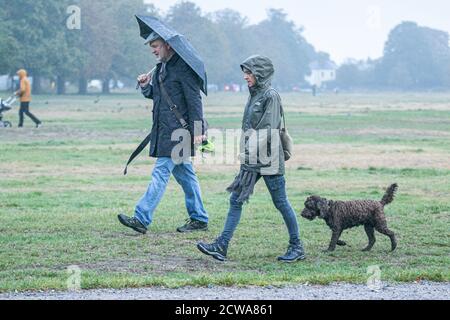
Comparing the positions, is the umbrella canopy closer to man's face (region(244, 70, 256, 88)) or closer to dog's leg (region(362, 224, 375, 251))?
man's face (region(244, 70, 256, 88))

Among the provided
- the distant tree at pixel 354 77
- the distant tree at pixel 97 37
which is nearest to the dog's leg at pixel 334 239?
the distant tree at pixel 97 37

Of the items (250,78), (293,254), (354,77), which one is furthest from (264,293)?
(354,77)

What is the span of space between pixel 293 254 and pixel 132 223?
2.12 m

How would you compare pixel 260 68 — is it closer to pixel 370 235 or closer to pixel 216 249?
pixel 216 249

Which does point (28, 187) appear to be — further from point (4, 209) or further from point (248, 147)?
point (248, 147)

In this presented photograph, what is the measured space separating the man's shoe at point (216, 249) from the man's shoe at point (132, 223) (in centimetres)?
138

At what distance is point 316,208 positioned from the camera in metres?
10.2

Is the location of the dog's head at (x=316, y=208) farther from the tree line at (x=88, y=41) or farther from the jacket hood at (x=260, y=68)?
the tree line at (x=88, y=41)

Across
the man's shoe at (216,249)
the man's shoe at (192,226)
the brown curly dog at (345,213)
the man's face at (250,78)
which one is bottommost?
the man's shoe at (192,226)

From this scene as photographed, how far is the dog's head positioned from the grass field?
397 millimetres

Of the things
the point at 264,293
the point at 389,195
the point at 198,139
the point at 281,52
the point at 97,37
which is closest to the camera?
the point at 264,293

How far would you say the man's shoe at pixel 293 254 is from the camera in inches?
381

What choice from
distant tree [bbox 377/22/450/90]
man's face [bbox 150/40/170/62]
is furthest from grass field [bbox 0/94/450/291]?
distant tree [bbox 377/22/450/90]
